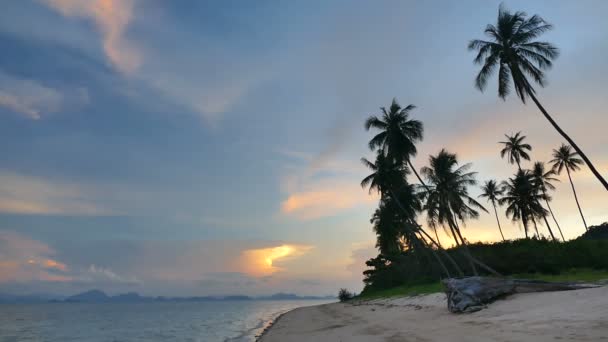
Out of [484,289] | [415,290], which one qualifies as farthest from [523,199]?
[484,289]

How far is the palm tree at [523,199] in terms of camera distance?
52125 millimetres

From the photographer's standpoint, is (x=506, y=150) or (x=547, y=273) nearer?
(x=547, y=273)

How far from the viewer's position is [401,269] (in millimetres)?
55375

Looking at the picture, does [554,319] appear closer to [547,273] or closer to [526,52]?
[526,52]

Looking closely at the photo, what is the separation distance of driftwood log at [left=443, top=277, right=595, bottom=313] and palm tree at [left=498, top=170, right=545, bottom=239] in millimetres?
41921

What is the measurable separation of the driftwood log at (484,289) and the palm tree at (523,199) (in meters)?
41.9

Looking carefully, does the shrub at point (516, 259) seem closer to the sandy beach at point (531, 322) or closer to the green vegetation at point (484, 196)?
the green vegetation at point (484, 196)

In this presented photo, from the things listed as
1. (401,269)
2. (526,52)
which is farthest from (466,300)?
(401,269)

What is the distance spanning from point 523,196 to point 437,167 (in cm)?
2299

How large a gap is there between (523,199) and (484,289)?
147 feet

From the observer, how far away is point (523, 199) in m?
52.9

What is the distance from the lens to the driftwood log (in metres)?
14.7

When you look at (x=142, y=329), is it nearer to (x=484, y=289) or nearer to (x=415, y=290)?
(x=415, y=290)

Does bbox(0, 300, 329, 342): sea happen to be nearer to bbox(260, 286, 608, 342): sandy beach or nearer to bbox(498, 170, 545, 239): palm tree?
bbox(260, 286, 608, 342): sandy beach
